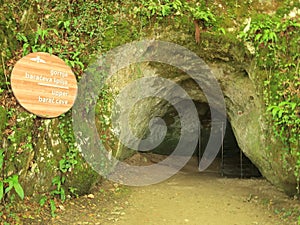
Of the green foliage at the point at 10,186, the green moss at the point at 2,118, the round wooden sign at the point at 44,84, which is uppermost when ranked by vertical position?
the round wooden sign at the point at 44,84

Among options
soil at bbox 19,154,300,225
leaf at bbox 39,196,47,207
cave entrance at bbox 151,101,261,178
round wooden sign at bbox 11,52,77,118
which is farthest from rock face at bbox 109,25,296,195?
leaf at bbox 39,196,47,207

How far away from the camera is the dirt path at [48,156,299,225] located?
4.92 meters

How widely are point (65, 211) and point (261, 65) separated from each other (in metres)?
4.47

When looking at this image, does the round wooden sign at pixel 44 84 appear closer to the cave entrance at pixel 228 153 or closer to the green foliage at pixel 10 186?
the green foliage at pixel 10 186

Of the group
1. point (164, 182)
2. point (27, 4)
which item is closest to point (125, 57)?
point (27, 4)

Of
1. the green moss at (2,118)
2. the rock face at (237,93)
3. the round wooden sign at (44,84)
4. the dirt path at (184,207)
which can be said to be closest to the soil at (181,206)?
the dirt path at (184,207)

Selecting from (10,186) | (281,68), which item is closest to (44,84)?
(10,186)

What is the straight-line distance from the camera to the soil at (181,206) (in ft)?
16.1

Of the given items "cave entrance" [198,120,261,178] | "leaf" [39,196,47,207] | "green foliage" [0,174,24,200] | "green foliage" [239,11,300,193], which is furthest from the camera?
"cave entrance" [198,120,261,178]

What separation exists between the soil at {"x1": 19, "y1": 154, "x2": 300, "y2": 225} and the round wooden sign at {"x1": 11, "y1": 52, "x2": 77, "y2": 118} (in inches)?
65.7

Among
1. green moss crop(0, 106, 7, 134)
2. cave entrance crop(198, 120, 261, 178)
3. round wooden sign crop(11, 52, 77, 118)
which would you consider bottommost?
cave entrance crop(198, 120, 261, 178)

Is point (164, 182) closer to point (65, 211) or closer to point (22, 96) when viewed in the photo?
point (65, 211)

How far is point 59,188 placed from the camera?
15.9ft

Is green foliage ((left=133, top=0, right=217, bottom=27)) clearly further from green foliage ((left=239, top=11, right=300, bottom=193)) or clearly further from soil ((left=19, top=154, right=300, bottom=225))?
soil ((left=19, top=154, right=300, bottom=225))
